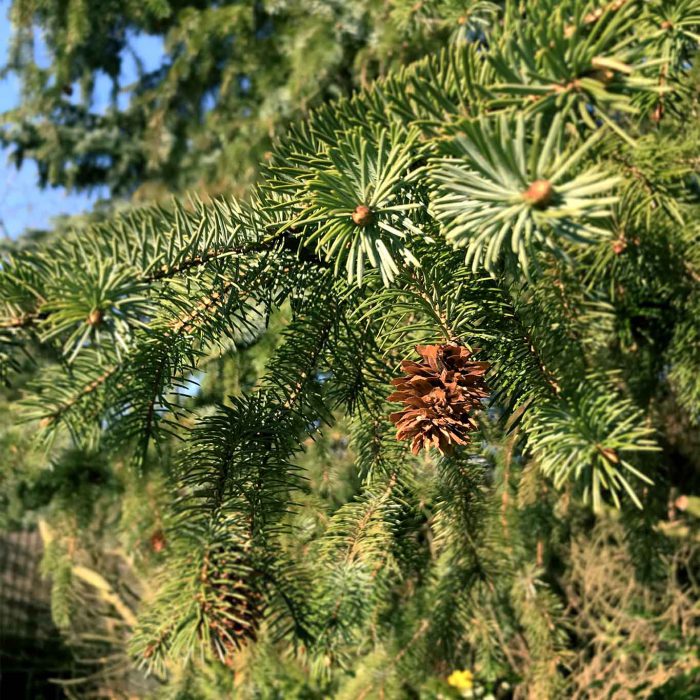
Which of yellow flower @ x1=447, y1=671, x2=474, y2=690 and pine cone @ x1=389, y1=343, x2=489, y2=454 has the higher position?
pine cone @ x1=389, y1=343, x2=489, y2=454

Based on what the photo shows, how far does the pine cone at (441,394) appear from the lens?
1.34 feet

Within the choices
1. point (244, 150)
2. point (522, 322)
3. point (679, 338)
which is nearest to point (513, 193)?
point (522, 322)

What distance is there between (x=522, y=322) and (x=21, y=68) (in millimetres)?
2426

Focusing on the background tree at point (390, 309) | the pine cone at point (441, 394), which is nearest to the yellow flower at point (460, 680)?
the background tree at point (390, 309)

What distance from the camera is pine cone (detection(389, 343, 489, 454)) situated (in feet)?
1.34

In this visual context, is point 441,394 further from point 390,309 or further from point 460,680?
point 460,680

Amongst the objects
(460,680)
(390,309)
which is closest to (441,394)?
(390,309)

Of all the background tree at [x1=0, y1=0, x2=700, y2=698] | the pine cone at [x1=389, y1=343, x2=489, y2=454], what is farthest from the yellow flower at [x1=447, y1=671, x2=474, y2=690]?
the pine cone at [x1=389, y1=343, x2=489, y2=454]

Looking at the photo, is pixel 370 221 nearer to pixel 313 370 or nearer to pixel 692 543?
pixel 313 370

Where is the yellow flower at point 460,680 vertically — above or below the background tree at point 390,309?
below

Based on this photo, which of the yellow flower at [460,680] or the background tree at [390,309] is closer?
the background tree at [390,309]

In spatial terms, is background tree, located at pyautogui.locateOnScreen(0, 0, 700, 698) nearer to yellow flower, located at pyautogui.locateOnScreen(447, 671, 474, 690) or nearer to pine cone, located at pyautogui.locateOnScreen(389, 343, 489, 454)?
pine cone, located at pyautogui.locateOnScreen(389, 343, 489, 454)

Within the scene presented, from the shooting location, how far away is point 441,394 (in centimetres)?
41

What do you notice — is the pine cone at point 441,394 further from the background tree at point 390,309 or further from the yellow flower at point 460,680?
the yellow flower at point 460,680
